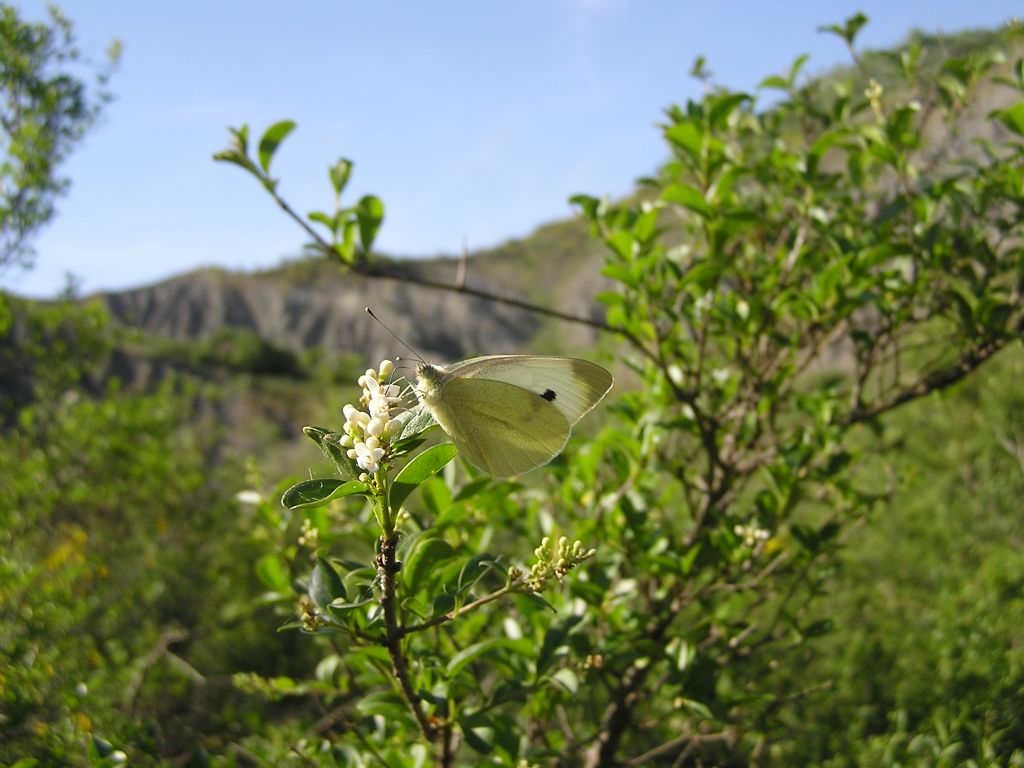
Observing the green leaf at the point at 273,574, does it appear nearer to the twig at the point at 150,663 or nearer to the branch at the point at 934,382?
the twig at the point at 150,663

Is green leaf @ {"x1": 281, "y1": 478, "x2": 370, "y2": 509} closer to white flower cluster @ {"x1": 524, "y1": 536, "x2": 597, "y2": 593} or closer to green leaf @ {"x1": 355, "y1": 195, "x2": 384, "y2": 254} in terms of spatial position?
white flower cluster @ {"x1": 524, "y1": 536, "x2": 597, "y2": 593}

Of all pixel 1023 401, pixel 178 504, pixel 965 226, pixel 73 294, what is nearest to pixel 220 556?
pixel 178 504

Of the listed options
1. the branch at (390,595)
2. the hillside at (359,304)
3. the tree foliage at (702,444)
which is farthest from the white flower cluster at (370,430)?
the hillside at (359,304)

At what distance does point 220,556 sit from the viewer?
7.34 meters

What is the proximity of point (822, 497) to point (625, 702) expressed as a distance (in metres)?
1.12

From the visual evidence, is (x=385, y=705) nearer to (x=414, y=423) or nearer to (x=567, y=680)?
(x=567, y=680)

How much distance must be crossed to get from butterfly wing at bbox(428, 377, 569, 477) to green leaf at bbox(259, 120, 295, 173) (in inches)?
37.7

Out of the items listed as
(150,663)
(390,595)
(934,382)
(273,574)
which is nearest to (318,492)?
(390,595)

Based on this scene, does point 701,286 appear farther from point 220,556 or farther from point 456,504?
point 220,556

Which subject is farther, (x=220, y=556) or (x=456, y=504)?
(x=220, y=556)

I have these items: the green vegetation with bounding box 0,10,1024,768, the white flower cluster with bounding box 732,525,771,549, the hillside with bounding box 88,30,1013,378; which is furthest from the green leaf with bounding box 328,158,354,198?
the hillside with bounding box 88,30,1013,378

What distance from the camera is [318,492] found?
109 cm

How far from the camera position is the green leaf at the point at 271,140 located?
2000mm

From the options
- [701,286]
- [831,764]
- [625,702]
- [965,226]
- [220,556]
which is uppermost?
[220,556]
